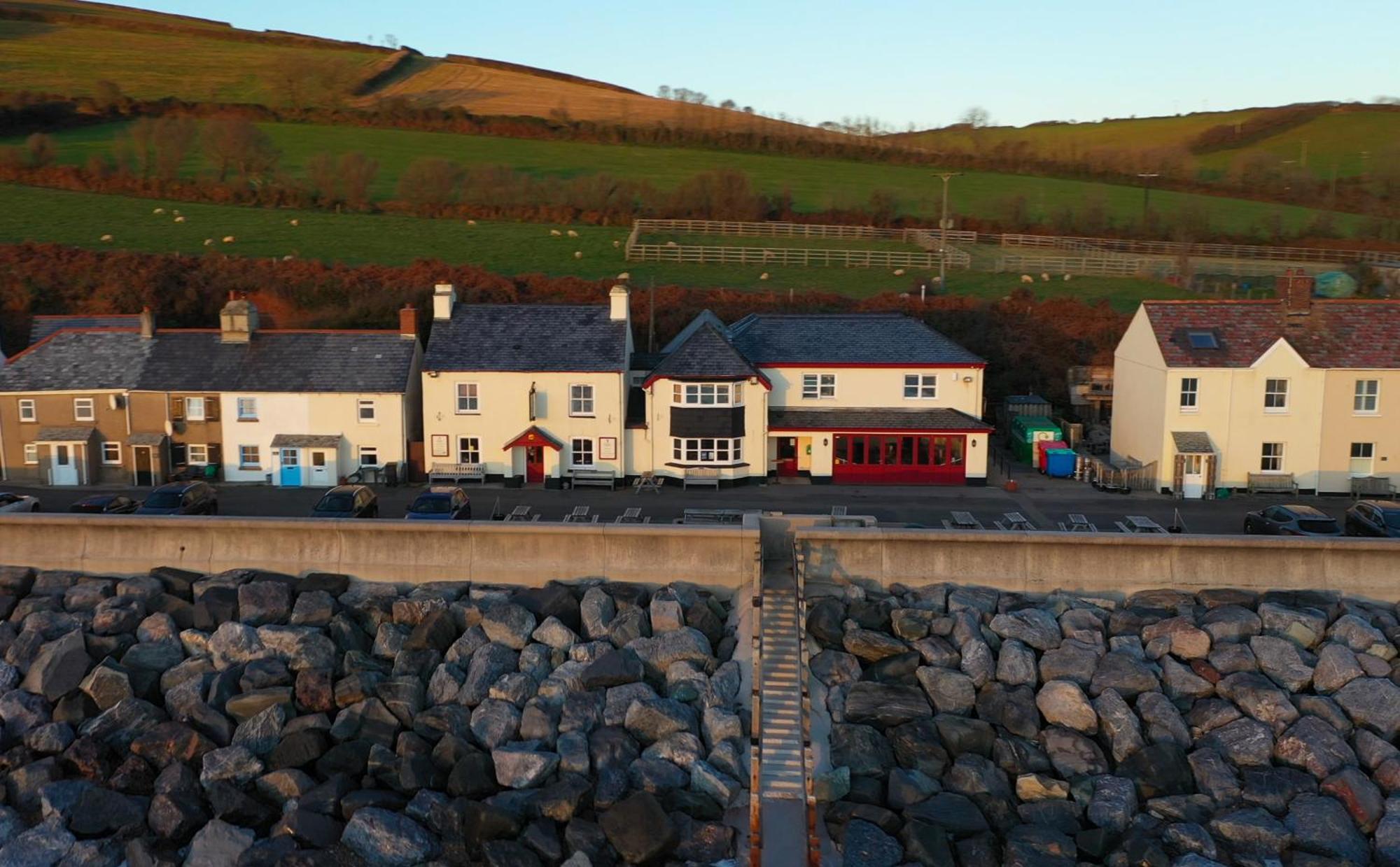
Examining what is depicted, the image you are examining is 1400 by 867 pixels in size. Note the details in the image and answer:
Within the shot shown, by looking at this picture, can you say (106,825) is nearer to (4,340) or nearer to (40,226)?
(4,340)

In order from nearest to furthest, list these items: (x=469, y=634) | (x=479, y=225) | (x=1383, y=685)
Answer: (x=1383, y=685), (x=469, y=634), (x=479, y=225)

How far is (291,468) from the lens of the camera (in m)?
37.5

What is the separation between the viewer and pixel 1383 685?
20.6 metres

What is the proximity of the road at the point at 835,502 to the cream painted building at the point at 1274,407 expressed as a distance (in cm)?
105

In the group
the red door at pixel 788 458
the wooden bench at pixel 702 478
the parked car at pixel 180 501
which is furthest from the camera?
the red door at pixel 788 458

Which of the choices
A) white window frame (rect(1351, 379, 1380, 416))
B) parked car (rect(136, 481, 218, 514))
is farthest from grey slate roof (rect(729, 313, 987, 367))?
parked car (rect(136, 481, 218, 514))

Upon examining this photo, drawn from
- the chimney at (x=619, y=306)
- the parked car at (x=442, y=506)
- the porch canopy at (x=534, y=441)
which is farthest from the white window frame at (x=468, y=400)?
the parked car at (x=442, y=506)

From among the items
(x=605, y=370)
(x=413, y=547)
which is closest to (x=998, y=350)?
(x=605, y=370)

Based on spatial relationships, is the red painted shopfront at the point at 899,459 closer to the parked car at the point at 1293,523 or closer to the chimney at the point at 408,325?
the parked car at the point at 1293,523

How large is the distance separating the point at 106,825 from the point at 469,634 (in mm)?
6780

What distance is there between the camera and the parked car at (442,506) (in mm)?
29172

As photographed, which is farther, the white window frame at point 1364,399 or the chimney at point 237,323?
the chimney at point 237,323

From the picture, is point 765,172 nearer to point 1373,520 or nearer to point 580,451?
point 580,451

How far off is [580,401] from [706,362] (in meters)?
4.19
